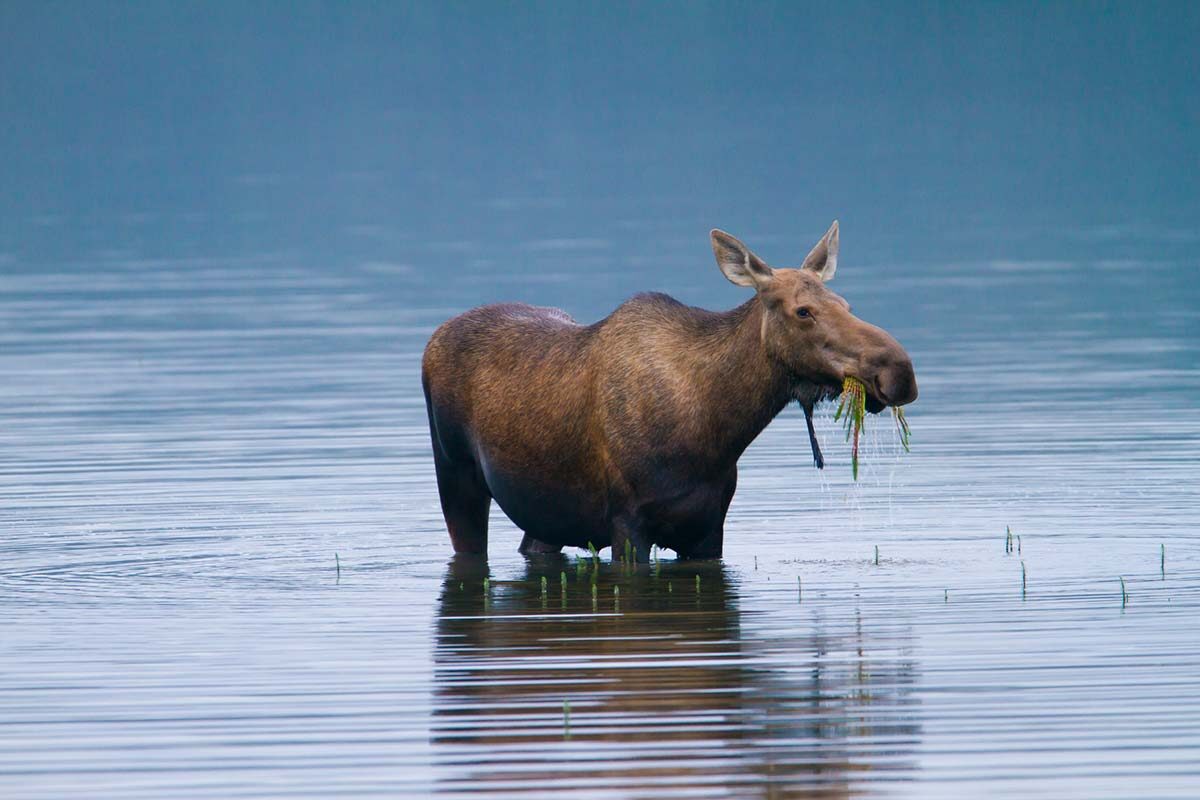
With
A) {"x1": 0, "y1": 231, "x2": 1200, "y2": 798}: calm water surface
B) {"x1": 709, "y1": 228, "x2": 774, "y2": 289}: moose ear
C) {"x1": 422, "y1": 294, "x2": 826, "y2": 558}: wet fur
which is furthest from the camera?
{"x1": 422, "y1": 294, "x2": 826, "y2": 558}: wet fur

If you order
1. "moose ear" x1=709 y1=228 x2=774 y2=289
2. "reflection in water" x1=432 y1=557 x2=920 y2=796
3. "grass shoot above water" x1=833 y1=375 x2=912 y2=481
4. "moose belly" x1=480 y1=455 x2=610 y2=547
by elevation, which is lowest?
"reflection in water" x1=432 y1=557 x2=920 y2=796

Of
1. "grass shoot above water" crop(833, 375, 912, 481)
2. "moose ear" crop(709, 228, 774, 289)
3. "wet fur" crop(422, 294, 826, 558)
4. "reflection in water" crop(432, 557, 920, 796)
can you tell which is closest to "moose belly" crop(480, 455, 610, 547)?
"wet fur" crop(422, 294, 826, 558)

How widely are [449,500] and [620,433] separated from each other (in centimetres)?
214

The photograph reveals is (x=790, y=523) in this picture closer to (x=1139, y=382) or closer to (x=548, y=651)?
(x=548, y=651)

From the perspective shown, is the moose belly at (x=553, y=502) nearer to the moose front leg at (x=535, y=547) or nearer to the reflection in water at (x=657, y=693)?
the reflection in water at (x=657, y=693)

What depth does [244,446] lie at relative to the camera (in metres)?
22.3

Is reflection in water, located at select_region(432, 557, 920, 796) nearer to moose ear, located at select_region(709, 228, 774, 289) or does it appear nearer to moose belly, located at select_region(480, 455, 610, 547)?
moose belly, located at select_region(480, 455, 610, 547)

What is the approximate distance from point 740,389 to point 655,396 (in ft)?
1.64

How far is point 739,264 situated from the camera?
14633 mm

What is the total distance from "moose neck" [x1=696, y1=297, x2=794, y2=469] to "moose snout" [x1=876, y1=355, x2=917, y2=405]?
0.95 meters

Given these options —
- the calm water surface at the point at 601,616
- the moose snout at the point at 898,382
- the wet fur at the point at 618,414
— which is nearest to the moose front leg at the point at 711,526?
the wet fur at the point at 618,414

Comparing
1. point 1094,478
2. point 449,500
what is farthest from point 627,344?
point 1094,478

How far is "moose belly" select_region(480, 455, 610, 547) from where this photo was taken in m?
15.2

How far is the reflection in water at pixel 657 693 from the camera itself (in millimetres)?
10211
